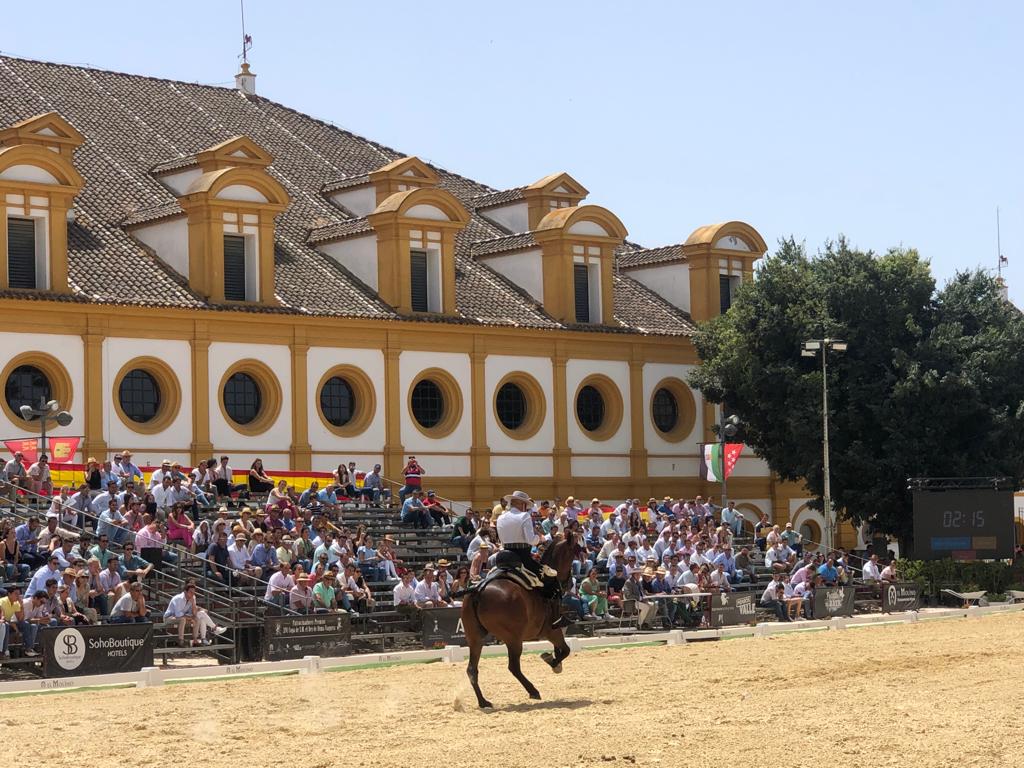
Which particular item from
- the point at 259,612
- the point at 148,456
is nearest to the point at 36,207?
the point at 148,456

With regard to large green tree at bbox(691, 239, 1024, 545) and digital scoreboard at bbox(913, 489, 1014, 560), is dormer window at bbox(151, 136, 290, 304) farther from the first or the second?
digital scoreboard at bbox(913, 489, 1014, 560)

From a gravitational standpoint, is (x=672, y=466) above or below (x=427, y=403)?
below

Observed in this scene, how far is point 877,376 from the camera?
5094 cm

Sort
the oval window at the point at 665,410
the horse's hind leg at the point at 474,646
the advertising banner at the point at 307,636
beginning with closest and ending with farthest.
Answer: the horse's hind leg at the point at 474,646, the advertising banner at the point at 307,636, the oval window at the point at 665,410

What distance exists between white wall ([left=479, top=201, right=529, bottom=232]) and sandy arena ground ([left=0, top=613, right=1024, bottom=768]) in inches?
1168

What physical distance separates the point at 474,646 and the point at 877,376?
104ft

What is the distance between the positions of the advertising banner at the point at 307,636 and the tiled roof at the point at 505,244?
24132 millimetres

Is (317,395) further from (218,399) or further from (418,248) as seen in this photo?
(418,248)

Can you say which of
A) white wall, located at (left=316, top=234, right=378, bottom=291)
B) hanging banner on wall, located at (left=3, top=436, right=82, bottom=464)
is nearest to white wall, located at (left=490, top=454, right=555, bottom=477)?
white wall, located at (left=316, top=234, right=378, bottom=291)

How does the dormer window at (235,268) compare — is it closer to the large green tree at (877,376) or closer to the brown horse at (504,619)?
the large green tree at (877,376)

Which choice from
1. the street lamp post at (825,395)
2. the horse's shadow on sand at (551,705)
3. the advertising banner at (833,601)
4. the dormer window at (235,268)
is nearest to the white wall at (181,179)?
the dormer window at (235,268)

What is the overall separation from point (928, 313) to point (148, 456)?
23970 mm

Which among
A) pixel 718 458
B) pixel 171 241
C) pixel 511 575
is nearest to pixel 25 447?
pixel 171 241

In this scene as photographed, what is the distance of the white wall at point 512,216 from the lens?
2226 inches
